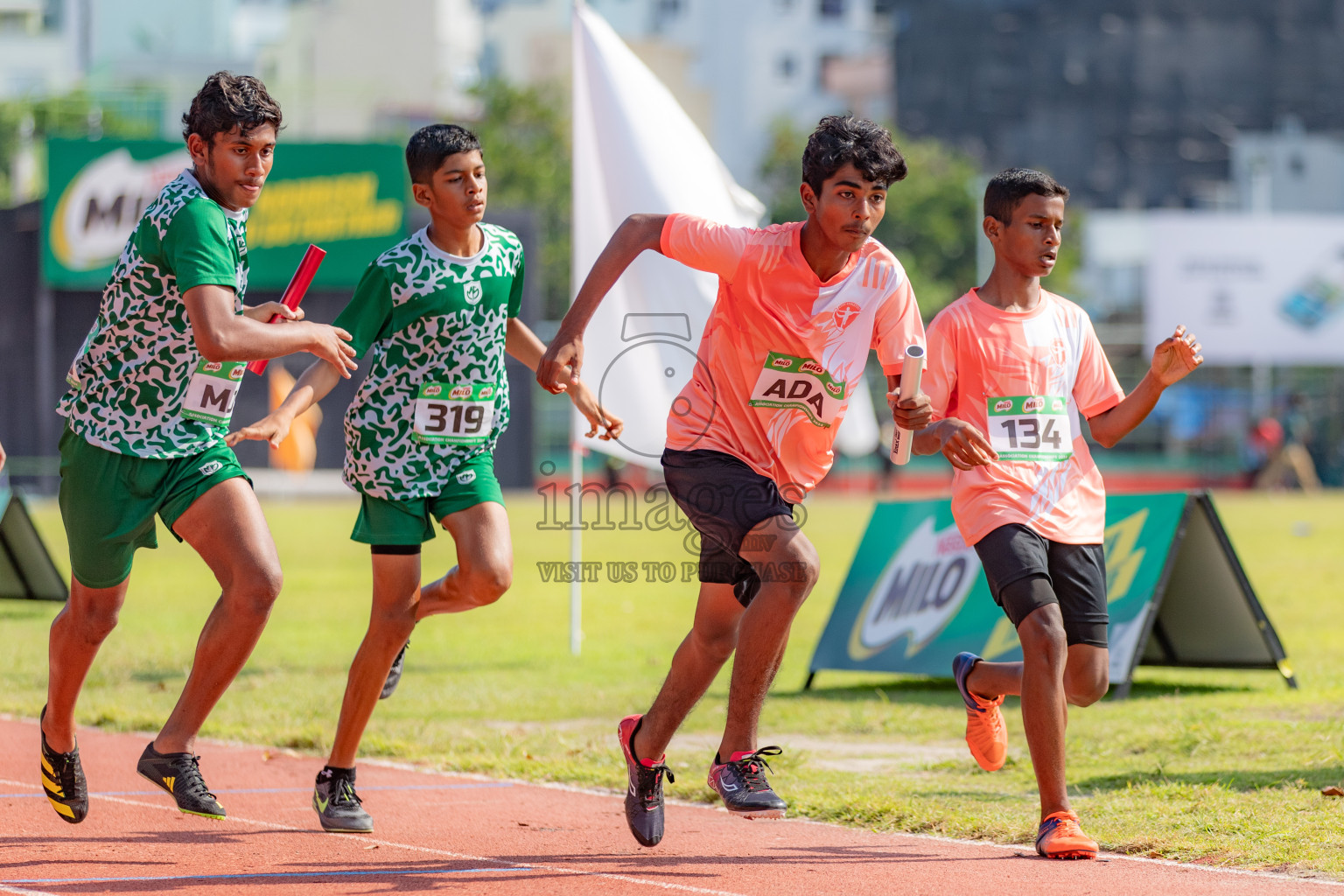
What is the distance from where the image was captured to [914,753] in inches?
298

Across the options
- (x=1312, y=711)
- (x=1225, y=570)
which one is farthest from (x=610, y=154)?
(x=1312, y=711)

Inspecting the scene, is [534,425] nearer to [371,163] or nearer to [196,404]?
[371,163]

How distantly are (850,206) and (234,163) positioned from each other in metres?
1.90

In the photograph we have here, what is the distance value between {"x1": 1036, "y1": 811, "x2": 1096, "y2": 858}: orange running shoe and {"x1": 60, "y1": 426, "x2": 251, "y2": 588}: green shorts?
9.04 ft

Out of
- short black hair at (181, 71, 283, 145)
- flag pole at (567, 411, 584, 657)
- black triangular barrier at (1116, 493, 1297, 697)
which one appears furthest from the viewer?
flag pole at (567, 411, 584, 657)

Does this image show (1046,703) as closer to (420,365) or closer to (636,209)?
(420,365)

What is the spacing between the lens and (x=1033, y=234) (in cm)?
575

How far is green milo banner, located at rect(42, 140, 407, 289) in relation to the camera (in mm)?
37219

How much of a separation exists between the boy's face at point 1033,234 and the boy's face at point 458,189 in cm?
171

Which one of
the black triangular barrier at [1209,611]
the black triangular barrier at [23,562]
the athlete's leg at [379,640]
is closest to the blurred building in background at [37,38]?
the black triangular barrier at [23,562]

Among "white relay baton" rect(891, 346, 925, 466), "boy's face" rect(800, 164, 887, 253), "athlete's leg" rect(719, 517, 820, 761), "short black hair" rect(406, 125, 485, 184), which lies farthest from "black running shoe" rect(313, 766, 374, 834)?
"boy's face" rect(800, 164, 887, 253)

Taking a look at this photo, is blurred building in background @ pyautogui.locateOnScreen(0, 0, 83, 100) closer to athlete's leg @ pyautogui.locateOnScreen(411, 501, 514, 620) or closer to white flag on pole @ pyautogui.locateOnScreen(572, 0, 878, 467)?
white flag on pole @ pyautogui.locateOnScreen(572, 0, 878, 467)

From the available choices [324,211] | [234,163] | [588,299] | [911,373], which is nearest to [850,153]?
[911,373]

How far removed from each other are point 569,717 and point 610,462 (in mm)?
25321
